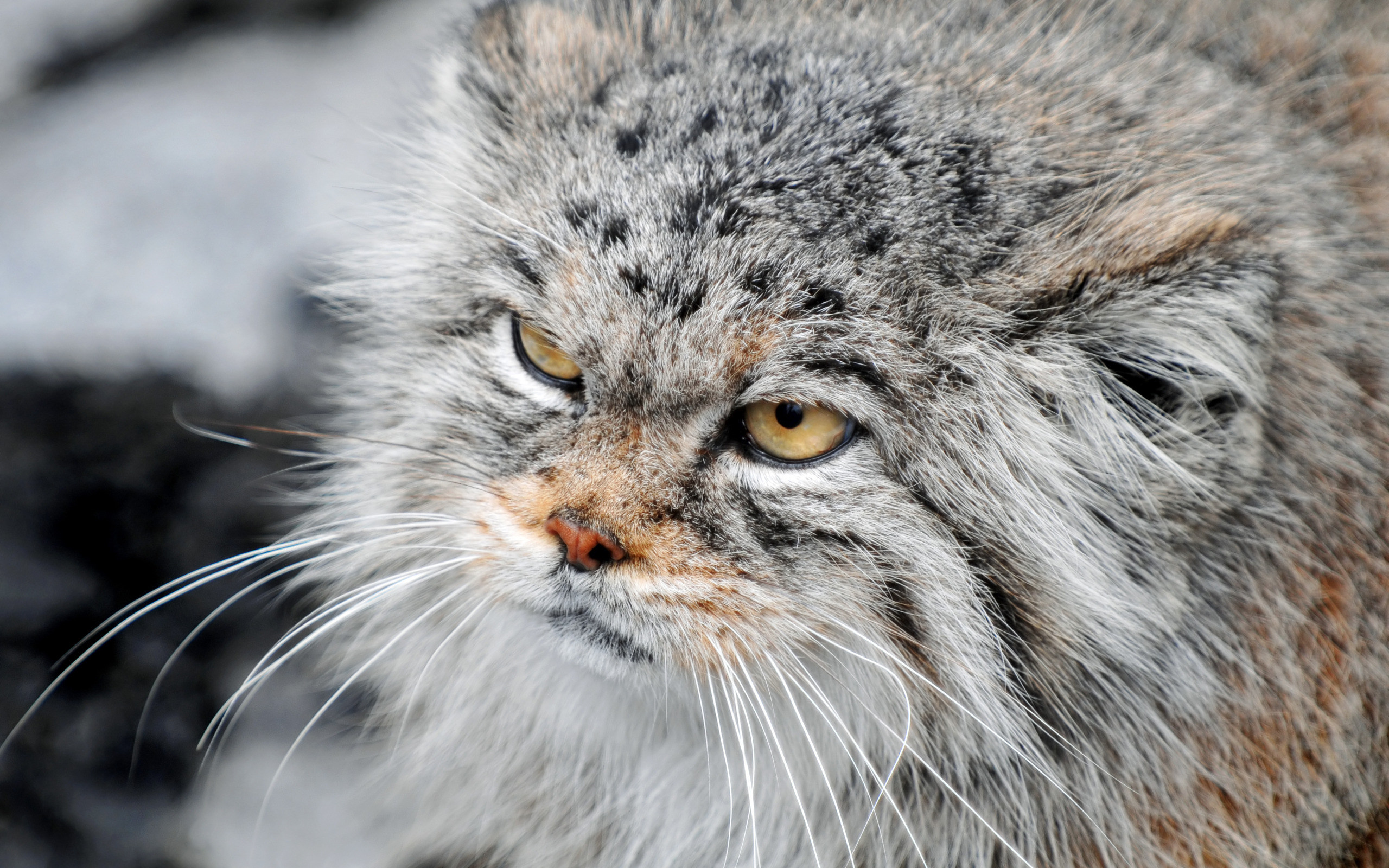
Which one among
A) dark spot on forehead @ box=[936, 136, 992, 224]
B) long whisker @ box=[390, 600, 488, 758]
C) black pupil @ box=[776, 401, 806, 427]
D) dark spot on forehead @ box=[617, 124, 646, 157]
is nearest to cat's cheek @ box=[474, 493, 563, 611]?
long whisker @ box=[390, 600, 488, 758]

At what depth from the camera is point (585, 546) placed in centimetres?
249

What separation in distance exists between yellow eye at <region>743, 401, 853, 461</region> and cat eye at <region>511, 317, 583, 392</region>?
1.58 ft

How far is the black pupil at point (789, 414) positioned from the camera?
2.57 m

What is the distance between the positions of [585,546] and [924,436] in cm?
83

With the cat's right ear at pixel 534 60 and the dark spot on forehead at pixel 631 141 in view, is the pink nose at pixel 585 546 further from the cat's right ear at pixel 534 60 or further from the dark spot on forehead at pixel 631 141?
the cat's right ear at pixel 534 60

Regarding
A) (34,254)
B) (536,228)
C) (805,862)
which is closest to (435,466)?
(536,228)

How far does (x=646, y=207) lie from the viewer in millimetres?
2604

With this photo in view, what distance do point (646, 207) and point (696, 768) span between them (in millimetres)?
1594

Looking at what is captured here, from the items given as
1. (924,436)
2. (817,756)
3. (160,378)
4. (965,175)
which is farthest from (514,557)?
(160,378)

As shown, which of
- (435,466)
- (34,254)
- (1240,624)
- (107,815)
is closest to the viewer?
(1240,624)

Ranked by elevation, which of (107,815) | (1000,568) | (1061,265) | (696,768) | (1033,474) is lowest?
(107,815)

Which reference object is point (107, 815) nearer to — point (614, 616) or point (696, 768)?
point (696, 768)

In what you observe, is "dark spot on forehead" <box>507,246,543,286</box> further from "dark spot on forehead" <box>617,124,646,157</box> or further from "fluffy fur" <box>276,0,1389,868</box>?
"dark spot on forehead" <box>617,124,646,157</box>

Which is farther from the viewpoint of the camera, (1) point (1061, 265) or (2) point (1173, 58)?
(2) point (1173, 58)
